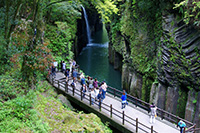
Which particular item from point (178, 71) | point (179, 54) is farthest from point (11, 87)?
point (179, 54)

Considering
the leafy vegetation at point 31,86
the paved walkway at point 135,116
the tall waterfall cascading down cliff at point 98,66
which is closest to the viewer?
the leafy vegetation at point 31,86

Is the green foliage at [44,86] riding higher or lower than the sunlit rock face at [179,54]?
lower

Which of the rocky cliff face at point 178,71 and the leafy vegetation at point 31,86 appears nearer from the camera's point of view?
the leafy vegetation at point 31,86

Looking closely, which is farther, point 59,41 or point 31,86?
point 59,41

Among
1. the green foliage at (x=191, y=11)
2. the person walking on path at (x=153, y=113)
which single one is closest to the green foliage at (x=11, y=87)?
the person walking on path at (x=153, y=113)

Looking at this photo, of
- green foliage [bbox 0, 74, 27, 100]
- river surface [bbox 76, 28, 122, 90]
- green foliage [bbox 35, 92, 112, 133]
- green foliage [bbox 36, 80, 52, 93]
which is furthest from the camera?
river surface [bbox 76, 28, 122, 90]

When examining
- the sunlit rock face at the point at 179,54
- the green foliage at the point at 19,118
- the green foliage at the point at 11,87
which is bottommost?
the green foliage at the point at 19,118

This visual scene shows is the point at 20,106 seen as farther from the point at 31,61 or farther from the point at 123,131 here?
the point at 123,131

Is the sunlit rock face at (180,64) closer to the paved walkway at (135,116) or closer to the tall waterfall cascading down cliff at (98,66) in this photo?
the paved walkway at (135,116)

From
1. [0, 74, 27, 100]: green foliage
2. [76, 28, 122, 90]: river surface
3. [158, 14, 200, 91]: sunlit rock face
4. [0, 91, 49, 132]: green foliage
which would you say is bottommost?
[76, 28, 122, 90]: river surface

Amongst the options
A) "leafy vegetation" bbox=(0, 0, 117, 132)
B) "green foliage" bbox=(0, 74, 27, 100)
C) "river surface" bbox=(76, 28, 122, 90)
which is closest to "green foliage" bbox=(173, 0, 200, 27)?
"leafy vegetation" bbox=(0, 0, 117, 132)

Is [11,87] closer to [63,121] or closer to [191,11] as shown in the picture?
[63,121]

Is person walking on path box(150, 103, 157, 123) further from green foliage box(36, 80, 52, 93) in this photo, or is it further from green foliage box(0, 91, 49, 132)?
green foliage box(36, 80, 52, 93)

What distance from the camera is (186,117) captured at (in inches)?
523
